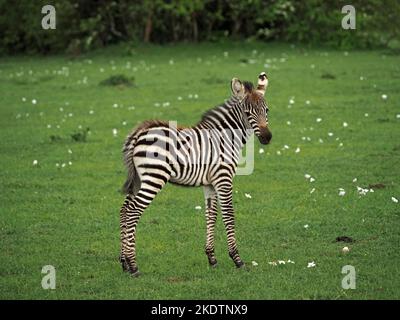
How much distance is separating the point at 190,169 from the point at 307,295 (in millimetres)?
2020

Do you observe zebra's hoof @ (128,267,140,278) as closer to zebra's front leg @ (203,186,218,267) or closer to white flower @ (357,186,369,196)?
zebra's front leg @ (203,186,218,267)

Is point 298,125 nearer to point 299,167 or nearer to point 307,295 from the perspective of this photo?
point 299,167

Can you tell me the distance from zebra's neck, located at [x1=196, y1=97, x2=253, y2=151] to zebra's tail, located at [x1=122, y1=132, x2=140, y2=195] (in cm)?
85

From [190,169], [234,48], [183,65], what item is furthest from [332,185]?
[234,48]

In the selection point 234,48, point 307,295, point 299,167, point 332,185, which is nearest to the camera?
point 307,295

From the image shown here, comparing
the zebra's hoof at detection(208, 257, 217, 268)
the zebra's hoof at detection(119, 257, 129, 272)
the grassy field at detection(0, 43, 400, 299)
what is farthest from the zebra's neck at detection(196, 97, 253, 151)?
the zebra's hoof at detection(119, 257, 129, 272)

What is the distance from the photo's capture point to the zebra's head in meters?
9.41

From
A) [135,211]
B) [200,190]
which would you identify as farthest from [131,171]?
[200,190]

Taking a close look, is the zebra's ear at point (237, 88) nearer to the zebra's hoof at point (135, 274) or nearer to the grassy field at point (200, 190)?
the grassy field at point (200, 190)

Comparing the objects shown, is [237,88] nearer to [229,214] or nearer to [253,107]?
[253,107]

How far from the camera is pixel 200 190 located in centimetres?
1355

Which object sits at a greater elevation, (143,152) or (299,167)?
(143,152)

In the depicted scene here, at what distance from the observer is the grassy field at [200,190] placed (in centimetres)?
902

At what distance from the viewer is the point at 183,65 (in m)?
26.7
